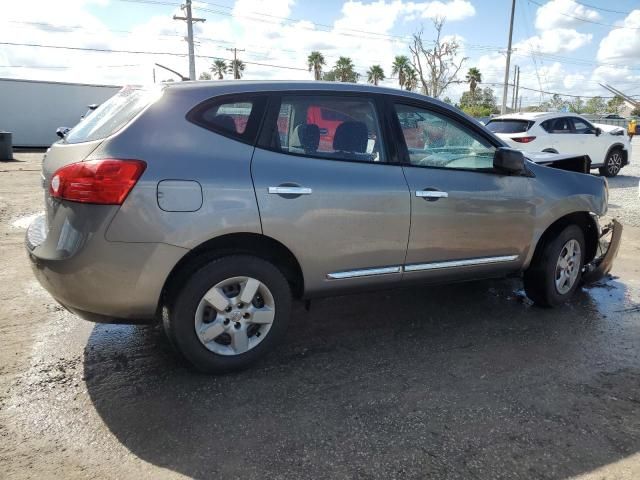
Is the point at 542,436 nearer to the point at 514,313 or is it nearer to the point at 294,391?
the point at 294,391

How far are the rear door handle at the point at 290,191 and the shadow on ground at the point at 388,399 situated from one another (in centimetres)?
116

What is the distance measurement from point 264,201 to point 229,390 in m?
1.15

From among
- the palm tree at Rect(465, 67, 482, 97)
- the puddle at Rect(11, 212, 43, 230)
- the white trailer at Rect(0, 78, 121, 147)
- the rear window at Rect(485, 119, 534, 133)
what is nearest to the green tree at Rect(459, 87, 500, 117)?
the palm tree at Rect(465, 67, 482, 97)

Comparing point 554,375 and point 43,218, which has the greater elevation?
point 43,218

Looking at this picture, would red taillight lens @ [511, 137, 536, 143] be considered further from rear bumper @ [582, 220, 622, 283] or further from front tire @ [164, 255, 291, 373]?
front tire @ [164, 255, 291, 373]

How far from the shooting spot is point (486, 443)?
2650 mm

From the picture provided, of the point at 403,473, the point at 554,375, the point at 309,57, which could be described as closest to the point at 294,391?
the point at 403,473

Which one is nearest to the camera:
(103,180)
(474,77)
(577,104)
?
(103,180)

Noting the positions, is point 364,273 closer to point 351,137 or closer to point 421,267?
point 421,267

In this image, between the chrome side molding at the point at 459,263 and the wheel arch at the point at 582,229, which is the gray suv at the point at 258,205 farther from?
the wheel arch at the point at 582,229

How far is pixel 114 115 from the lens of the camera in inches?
124

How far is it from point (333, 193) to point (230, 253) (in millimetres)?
744

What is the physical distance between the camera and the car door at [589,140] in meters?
13.2

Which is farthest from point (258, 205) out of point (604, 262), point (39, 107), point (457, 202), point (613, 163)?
point (39, 107)
